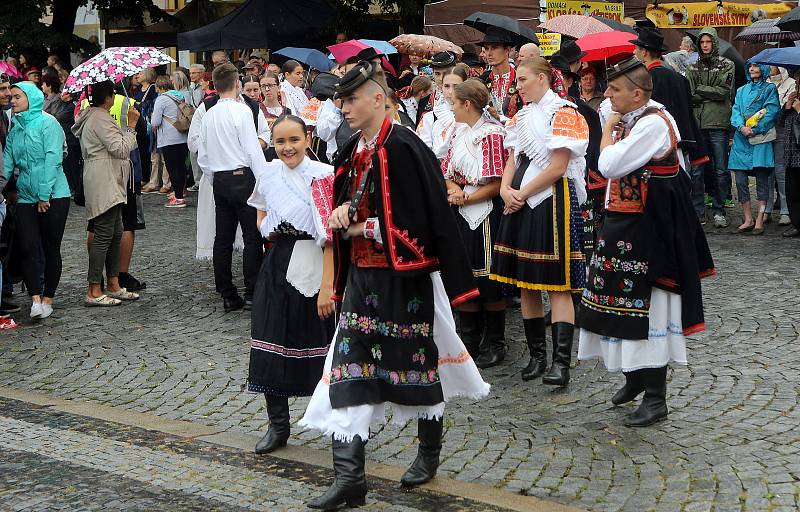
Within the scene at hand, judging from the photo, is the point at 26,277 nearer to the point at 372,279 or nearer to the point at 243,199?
the point at 243,199

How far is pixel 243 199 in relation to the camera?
9969 mm

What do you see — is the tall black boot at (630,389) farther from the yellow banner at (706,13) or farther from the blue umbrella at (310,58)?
the yellow banner at (706,13)

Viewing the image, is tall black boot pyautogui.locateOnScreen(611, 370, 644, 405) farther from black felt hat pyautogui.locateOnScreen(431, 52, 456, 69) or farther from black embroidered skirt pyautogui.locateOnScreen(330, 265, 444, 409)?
black felt hat pyautogui.locateOnScreen(431, 52, 456, 69)

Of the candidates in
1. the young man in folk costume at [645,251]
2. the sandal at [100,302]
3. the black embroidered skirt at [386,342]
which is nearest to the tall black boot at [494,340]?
the young man in folk costume at [645,251]

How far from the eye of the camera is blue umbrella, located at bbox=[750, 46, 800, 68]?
1229 cm

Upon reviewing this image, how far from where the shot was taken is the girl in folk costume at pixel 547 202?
7.20 metres

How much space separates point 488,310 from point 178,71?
11051 millimetres

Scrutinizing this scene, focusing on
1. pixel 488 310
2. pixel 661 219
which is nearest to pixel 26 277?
pixel 488 310

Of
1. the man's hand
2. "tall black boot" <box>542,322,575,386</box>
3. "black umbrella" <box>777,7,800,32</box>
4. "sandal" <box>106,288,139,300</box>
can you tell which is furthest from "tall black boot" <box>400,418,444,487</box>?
"black umbrella" <box>777,7,800,32</box>

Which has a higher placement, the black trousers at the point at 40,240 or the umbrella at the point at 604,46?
the umbrella at the point at 604,46

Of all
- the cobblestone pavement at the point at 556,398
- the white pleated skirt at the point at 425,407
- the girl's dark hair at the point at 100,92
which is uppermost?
the girl's dark hair at the point at 100,92

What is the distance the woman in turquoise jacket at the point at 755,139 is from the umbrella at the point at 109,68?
669 cm

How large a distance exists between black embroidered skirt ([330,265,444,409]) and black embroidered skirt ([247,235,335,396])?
0.76 metres

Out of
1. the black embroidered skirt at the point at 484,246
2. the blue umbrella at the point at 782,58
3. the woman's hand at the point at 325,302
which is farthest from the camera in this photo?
the blue umbrella at the point at 782,58
